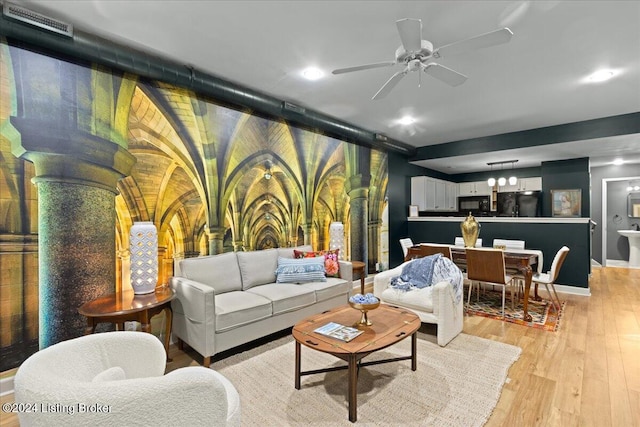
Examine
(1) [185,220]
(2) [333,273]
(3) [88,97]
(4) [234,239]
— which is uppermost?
(3) [88,97]

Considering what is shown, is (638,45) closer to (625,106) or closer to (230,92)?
(625,106)

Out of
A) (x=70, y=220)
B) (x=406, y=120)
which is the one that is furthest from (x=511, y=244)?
(x=70, y=220)

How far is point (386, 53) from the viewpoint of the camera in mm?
2887

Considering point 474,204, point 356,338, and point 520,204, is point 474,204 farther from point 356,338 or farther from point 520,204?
point 356,338

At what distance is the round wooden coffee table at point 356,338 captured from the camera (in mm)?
1993

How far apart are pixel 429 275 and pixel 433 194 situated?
443 centimetres

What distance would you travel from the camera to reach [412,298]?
334cm

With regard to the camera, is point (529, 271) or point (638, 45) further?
point (529, 271)

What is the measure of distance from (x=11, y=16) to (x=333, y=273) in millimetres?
3675

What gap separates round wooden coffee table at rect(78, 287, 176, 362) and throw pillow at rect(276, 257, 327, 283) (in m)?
1.28

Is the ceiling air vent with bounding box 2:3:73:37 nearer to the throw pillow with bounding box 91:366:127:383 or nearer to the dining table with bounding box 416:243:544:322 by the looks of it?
the throw pillow with bounding box 91:366:127:383

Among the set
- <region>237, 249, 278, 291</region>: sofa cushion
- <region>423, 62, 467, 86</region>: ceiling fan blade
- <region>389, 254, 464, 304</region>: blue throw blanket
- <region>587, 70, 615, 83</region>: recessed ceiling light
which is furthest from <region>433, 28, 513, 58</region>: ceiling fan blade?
<region>237, 249, 278, 291</region>: sofa cushion

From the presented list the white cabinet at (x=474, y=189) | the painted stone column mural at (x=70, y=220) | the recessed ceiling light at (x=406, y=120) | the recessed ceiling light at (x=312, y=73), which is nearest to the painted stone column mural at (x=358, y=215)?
the recessed ceiling light at (x=406, y=120)

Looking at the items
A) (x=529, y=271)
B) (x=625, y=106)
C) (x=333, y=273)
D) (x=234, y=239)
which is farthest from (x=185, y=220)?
(x=625, y=106)
